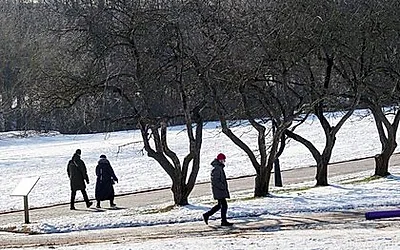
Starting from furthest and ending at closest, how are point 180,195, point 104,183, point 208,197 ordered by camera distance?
point 208,197, point 104,183, point 180,195

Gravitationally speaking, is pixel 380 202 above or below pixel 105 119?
below

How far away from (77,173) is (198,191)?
17.7ft

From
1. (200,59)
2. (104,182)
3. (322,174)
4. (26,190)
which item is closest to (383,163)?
(322,174)

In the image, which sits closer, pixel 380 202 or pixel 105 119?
pixel 380 202

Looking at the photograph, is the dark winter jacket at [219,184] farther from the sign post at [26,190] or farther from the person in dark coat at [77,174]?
the person in dark coat at [77,174]

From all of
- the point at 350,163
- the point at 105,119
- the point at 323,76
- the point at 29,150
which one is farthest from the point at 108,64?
the point at 29,150

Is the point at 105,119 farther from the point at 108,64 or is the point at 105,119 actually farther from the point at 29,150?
the point at 29,150

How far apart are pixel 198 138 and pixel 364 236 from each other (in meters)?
9.69

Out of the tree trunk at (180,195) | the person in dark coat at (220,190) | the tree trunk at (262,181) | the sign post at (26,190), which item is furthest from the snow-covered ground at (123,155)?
the person in dark coat at (220,190)

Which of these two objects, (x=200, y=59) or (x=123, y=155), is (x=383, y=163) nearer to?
(x=200, y=59)

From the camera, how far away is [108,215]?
23281 millimetres

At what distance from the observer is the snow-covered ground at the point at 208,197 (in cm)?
1551

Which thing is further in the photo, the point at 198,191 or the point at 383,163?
the point at 198,191

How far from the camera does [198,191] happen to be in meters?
31.0
